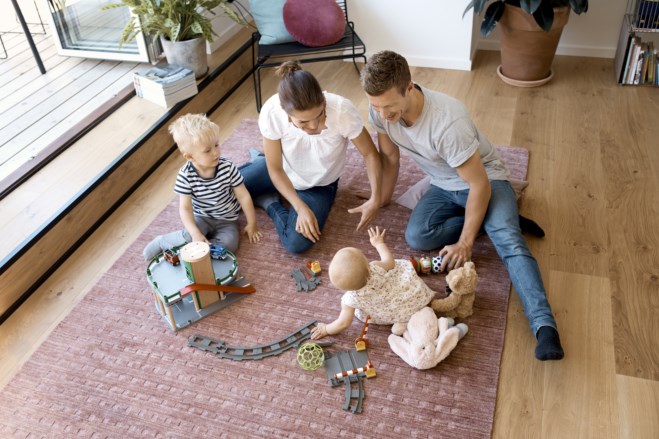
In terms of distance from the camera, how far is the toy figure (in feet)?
6.41

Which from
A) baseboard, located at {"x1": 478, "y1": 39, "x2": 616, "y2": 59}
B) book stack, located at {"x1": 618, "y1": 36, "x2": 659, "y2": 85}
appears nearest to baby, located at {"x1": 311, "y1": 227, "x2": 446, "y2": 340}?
book stack, located at {"x1": 618, "y1": 36, "x2": 659, "y2": 85}

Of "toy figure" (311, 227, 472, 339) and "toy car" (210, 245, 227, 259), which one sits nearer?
"toy figure" (311, 227, 472, 339)

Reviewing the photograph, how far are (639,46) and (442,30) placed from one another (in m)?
1.13

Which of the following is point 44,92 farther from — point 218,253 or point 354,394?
point 354,394

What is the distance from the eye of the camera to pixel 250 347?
209 cm

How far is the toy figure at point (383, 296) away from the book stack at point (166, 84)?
5.49 ft

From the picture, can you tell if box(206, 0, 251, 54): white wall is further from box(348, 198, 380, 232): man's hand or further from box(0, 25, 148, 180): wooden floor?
box(348, 198, 380, 232): man's hand

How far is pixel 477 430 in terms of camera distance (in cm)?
178

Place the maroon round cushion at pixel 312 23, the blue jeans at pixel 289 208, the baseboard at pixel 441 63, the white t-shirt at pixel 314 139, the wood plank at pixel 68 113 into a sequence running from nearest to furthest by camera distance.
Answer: the white t-shirt at pixel 314 139, the blue jeans at pixel 289 208, the wood plank at pixel 68 113, the maroon round cushion at pixel 312 23, the baseboard at pixel 441 63

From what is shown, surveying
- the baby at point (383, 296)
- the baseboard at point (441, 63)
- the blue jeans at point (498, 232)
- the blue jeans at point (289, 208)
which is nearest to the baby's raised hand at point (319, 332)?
the baby at point (383, 296)

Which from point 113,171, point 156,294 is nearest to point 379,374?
point 156,294

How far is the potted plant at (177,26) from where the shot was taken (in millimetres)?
3176

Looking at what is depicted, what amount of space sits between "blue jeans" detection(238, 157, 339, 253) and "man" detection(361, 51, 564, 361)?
0.95 feet

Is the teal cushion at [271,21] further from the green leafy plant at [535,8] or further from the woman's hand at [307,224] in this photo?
the woman's hand at [307,224]
